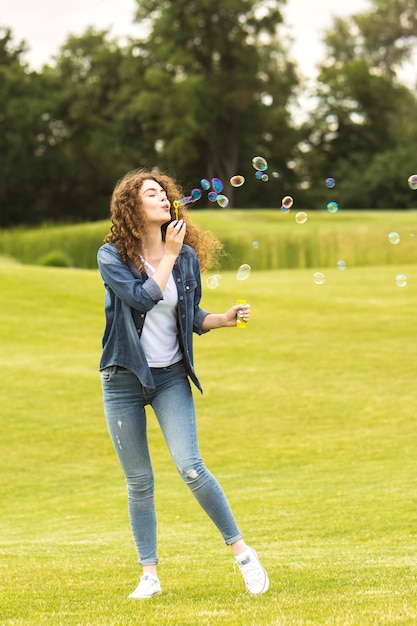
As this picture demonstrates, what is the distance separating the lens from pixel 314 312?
2273 centimetres

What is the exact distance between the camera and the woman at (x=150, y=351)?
5301 millimetres

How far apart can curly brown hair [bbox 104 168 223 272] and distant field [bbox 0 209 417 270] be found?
84.5ft

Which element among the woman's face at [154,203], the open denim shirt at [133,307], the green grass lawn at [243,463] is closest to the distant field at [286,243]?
the green grass lawn at [243,463]

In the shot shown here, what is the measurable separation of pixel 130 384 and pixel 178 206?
40.6 inches

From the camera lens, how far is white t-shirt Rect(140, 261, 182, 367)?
5.37 metres

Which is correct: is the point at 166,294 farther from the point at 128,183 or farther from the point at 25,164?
the point at 25,164

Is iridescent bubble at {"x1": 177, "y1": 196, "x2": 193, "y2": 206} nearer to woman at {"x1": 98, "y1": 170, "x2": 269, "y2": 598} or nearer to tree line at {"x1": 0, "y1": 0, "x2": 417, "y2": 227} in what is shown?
woman at {"x1": 98, "y1": 170, "x2": 269, "y2": 598}

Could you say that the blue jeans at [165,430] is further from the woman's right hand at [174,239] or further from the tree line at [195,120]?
the tree line at [195,120]

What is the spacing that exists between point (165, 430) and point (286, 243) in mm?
30136

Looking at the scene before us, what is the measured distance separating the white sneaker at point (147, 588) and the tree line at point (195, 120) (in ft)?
176

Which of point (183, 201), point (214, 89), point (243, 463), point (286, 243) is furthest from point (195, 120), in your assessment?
point (183, 201)

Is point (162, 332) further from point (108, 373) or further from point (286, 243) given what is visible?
point (286, 243)

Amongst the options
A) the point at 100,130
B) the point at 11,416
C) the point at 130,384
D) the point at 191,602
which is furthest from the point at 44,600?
the point at 100,130

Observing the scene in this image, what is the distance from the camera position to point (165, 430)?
5355 mm
